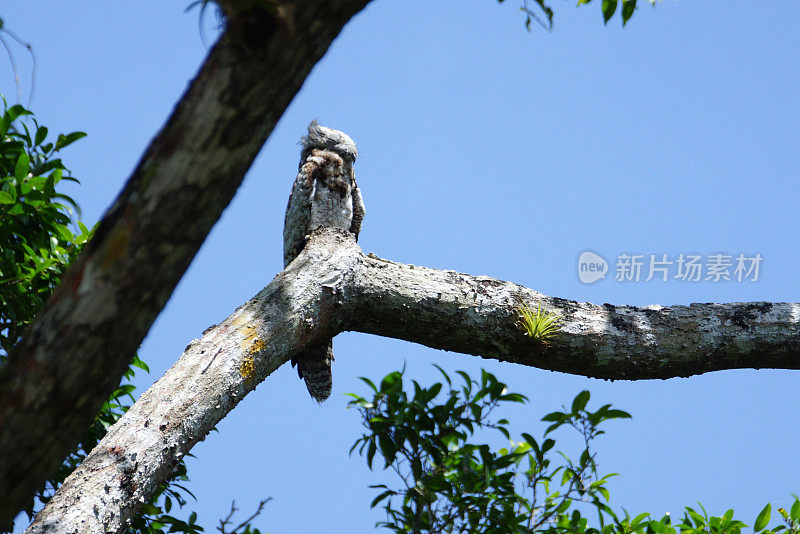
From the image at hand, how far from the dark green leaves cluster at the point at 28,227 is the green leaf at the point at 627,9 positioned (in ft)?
8.70

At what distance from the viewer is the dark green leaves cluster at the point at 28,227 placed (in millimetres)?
3207

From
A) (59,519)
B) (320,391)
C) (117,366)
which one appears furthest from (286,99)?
(320,391)

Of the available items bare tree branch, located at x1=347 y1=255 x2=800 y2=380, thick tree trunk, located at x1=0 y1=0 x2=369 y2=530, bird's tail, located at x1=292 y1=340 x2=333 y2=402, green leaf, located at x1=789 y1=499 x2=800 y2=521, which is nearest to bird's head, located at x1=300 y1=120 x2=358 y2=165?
bare tree branch, located at x1=347 y1=255 x2=800 y2=380

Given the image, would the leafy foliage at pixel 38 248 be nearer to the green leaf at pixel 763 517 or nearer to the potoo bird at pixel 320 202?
the potoo bird at pixel 320 202

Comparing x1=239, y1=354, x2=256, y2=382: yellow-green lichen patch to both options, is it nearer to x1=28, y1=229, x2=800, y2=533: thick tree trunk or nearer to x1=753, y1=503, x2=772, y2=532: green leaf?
x1=28, y1=229, x2=800, y2=533: thick tree trunk

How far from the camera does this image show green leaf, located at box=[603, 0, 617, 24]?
2406 millimetres

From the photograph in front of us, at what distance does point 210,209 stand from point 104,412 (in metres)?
2.41

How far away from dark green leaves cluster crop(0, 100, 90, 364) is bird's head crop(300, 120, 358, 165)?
141 cm

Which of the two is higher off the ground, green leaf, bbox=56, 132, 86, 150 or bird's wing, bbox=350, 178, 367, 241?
bird's wing, bbox=350, 178, 367, 241

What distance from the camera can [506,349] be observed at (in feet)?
10.9

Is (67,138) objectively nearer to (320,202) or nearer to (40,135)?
(40,135)

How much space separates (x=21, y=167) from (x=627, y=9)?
2.74m

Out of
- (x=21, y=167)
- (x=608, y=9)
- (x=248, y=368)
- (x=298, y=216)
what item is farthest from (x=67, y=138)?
(x=608, y=9)

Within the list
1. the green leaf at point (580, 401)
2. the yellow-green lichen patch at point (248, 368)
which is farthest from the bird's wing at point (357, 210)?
the green leaf at point (580, 401)
